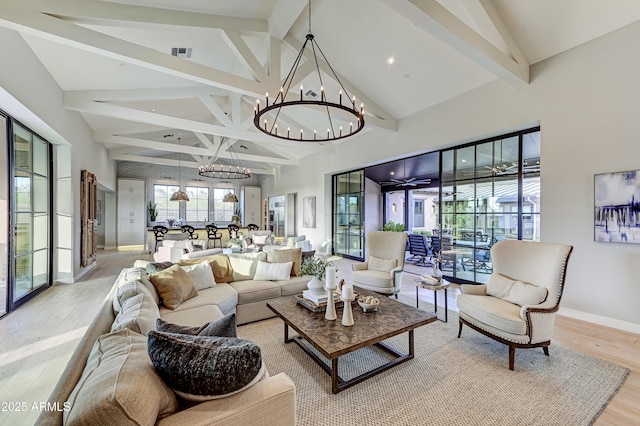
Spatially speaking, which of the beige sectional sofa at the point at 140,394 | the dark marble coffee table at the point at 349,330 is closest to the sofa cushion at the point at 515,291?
the dark marble coffee table at the point at 349,330

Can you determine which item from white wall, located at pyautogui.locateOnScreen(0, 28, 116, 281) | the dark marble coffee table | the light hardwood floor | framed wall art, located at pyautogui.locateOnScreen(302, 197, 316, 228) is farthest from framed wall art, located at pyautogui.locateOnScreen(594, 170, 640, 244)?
white wall, located at pyautogui.locateOnScreen(0, 28, 116, 281)

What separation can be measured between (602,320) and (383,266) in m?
2.73

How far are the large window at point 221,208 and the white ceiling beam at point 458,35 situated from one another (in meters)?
11.8

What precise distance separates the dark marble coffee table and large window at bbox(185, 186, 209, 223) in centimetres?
1109

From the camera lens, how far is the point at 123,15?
3215 mm

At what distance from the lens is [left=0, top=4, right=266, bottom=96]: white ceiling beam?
111 inches

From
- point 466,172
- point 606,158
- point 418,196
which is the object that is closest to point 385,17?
point 466,172

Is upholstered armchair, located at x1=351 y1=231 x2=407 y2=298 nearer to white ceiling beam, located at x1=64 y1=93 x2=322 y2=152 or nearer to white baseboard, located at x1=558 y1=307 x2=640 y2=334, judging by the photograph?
white baseboard, located at x1=558 y1=307 x2=640 y2=334

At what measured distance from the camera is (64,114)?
16.2ft

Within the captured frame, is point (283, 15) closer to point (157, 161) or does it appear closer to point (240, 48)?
point (240, 48)

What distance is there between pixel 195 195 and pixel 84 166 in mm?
6474

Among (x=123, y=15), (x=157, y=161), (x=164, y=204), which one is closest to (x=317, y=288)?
(x=123, y=15)

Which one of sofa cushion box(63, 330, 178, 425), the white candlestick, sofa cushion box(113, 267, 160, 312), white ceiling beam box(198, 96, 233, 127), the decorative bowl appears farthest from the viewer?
white ceiling beam box(198, 96, 233, 127)

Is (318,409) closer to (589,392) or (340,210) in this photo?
(589,392)
